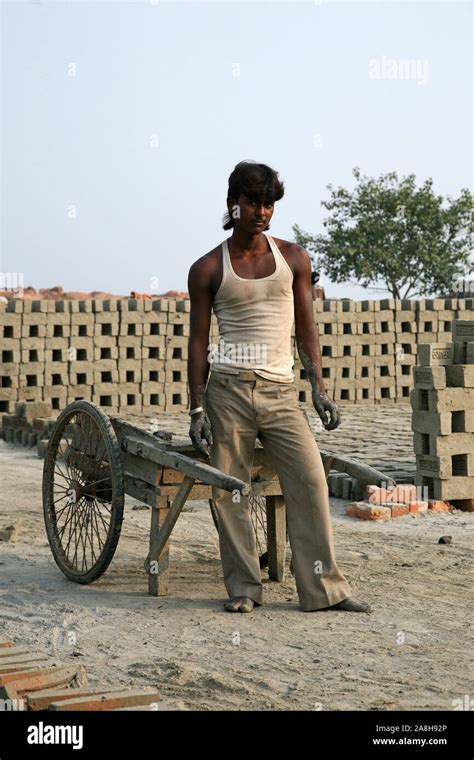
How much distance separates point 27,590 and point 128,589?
561mm

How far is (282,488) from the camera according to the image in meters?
5.84

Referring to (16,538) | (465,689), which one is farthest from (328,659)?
(16,538)

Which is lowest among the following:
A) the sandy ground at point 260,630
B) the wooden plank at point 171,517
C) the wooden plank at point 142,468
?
the sandy ground at point 260,630

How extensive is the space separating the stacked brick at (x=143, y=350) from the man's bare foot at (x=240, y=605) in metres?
10.8

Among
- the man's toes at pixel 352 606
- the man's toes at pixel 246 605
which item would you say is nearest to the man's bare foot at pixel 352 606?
the man's toes at pixel 352 606

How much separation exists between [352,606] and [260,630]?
0.58m

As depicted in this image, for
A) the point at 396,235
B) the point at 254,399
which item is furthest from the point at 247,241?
the point at 396,235

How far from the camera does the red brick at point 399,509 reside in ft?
29.5

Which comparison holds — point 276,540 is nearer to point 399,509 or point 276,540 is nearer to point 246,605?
point 246,605

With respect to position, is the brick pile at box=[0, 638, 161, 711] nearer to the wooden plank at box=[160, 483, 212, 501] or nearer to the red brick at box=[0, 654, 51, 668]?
Answer: the red brick at box=[0, 654, 51, 668]

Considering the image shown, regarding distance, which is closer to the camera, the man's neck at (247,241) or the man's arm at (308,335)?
the man's neck at (247,241)

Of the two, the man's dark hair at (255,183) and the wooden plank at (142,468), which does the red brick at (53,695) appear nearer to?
the wooden plank at (142,468)

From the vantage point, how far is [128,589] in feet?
21.0
